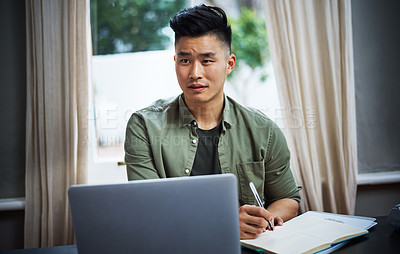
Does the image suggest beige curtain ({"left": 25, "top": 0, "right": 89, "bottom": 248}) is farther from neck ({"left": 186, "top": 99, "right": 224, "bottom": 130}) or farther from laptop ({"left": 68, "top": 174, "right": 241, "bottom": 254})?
laptop ({"left": 68, "top": 174, "right": 241, "bottom": 254})

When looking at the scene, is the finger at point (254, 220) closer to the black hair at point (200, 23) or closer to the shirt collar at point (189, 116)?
the shirt collar at point (189, 116)

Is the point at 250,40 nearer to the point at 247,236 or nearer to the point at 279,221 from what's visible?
the point at 279,221

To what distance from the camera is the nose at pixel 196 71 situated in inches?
57.4

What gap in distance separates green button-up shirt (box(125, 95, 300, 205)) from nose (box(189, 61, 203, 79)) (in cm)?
18

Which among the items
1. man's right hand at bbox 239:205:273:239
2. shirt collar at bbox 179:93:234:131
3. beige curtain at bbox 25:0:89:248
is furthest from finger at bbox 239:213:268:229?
beige curtain at bbox 25:0:89:248

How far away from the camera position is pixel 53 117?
1.90 m

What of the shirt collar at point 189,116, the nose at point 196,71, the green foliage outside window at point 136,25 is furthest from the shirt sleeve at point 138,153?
the green foliage outside window at point 136,25

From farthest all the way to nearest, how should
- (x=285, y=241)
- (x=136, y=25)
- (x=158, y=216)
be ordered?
1. (x=136, y=25)
2. (x=285, y=241)
3. (x=158, y=216)

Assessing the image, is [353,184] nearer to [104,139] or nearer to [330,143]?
[330,143]

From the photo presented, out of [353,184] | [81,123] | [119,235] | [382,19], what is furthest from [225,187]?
[382,19]

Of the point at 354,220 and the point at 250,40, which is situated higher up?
the point at 250,40

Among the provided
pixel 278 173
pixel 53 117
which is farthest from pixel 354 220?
pixel 53 117

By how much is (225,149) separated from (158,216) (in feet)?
2.85

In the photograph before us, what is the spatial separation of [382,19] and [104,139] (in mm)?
1944
